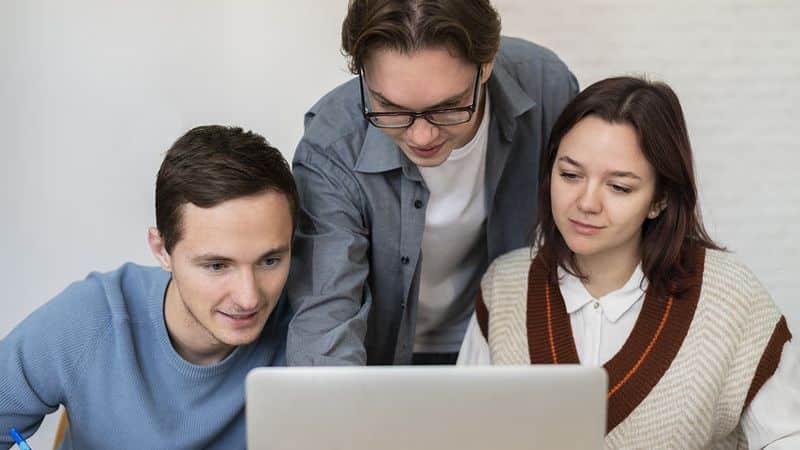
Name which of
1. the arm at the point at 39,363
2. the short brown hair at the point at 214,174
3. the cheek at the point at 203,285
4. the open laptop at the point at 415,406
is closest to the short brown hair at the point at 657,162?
the short brown hair at the point at 214,174

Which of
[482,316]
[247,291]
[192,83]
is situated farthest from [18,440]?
[192,83]

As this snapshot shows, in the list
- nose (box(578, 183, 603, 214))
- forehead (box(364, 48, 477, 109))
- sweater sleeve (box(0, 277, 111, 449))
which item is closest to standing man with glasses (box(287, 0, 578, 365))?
forehead (box(364, 48, 477, 109))

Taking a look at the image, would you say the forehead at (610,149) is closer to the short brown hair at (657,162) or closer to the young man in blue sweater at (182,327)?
the short brown hair at (657,162)

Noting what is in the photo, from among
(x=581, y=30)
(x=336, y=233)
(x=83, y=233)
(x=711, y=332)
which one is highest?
(x=581, y=30)

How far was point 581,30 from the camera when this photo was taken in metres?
2.53

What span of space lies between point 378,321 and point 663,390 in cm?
54

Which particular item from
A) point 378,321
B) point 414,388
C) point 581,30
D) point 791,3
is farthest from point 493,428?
point 791,3

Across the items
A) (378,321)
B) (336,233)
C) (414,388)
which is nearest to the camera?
(414,388)

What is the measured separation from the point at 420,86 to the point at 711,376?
646 millimetres

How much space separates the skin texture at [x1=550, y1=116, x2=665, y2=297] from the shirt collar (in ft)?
0.24

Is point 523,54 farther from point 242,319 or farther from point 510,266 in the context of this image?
point 242,319

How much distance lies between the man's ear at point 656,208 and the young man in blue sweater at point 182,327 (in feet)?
1.94

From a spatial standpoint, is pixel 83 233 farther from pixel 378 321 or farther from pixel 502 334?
pixel 502 334

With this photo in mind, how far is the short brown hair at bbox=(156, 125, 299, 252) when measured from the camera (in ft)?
5.07
